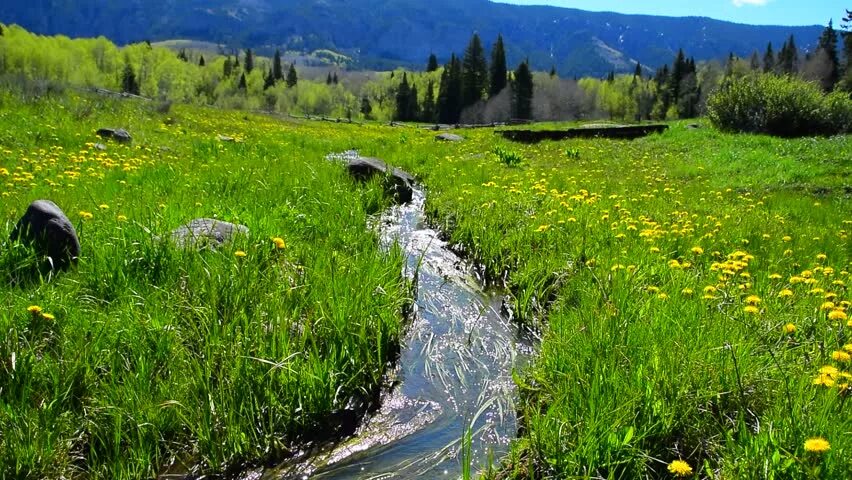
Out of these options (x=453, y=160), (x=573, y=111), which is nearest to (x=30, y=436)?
(x=453, y=160)

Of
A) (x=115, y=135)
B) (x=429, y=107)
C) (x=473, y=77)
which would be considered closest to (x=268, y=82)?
(x=429, y=107)

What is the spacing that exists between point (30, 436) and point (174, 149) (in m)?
10.7

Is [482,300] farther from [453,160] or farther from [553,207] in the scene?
[453,160]

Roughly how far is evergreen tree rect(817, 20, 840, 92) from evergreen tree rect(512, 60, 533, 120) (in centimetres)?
3955

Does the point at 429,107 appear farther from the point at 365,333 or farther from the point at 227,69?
the point at 365,333

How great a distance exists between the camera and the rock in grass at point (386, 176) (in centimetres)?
1027

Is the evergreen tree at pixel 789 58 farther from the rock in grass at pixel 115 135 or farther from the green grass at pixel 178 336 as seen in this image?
the green grass at pixel 178 336

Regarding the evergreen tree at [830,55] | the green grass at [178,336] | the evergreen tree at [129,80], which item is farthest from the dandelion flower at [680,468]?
the evergreen tree at [129,80]

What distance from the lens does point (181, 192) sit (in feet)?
23.2

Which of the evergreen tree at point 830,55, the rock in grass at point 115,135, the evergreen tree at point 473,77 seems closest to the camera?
the rock in grass at point 115,135

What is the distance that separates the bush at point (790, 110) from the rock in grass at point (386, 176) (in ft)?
58.6

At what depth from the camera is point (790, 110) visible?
814 inches

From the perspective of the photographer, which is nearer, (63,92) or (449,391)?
(449,391)

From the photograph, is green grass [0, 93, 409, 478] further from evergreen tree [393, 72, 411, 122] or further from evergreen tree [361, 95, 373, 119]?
evergreen tree [361, 95, 373, 119]
